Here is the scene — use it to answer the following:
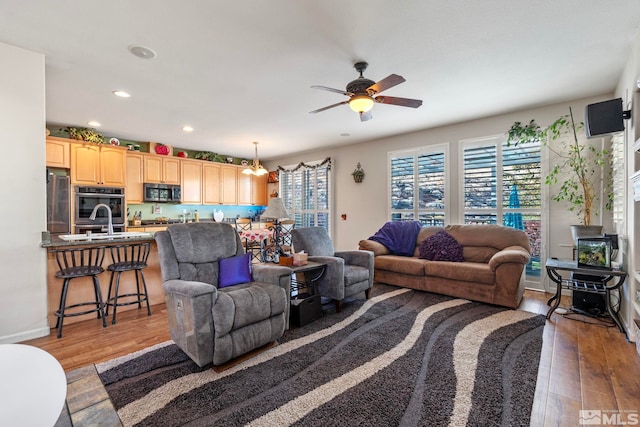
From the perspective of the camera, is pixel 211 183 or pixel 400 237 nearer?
pixel 400 237

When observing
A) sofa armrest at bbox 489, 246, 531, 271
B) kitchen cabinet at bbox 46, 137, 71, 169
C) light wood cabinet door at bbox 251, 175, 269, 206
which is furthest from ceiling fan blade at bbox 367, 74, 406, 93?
light wood cabinet door at bbox 251, 175, 269, 206

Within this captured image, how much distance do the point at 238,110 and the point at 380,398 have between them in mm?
3815

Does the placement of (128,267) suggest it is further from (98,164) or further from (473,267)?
(473,267)

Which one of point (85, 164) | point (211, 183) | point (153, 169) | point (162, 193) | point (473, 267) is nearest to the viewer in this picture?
point (473, 267)

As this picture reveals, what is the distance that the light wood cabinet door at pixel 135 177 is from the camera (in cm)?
560

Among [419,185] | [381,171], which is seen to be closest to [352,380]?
[419,185]

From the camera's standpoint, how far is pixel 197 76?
3.12m

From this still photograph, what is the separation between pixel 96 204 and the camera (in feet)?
16.4

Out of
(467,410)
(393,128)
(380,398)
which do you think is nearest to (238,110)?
(393,128)

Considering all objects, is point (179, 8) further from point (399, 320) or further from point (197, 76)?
point (399, 320)

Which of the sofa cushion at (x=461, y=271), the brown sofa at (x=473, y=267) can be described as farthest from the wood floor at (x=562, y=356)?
the sofa cushion at (x=461, y=271)

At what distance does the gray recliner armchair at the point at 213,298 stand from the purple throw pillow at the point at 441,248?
2474 millimetres

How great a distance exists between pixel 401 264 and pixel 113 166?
5.16 m

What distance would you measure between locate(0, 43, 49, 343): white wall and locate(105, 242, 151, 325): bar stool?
0.53 metres
